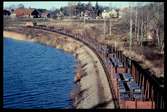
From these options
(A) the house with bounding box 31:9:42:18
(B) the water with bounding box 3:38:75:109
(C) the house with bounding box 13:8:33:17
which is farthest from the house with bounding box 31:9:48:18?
(B) the water with bounding box 3:38:75:109

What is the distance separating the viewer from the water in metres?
23.8

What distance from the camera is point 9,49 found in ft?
169

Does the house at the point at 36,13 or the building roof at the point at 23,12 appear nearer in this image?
the building roof at the point at 23,12

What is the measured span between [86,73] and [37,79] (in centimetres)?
447

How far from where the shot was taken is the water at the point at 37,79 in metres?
23.8

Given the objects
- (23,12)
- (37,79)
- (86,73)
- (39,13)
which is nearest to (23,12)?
(23,12)

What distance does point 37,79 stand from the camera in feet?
105

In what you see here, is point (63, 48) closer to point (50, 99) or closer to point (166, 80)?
point (50, 99)

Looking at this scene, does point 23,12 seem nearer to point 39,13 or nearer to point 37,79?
point 39,13

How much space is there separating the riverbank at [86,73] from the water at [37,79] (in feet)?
3.67

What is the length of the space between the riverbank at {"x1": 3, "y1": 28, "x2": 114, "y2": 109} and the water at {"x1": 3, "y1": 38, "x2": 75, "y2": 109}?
3.67 feet

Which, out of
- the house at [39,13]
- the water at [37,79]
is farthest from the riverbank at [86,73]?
the house at [39,13]

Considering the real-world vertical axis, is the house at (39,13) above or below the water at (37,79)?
above

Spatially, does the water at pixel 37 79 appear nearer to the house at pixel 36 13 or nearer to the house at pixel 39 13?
the house at pixel 36 13
